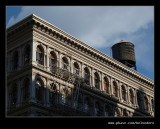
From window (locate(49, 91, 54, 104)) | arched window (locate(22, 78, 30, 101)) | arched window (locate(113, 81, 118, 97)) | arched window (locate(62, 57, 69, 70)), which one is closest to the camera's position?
arched window (locate(22, 78, 30, 101))

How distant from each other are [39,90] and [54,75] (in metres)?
2.62

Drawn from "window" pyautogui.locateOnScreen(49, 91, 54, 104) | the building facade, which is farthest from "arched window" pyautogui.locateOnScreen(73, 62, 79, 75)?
"window" pyautogui.locateOnScreen(49, 91, 54, 104)

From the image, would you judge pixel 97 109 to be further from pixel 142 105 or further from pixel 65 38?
pixel 142 105

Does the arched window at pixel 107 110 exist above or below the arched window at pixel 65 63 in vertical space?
below

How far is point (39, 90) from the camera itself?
3425cm

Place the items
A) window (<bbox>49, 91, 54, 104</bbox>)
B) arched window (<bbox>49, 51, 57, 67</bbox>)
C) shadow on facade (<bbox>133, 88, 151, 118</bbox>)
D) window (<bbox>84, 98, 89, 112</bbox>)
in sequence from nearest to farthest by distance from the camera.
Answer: window (<bbox>49, 91, 54, 104</bbox>), arched window (<bbox>49, 51, 57, 67</bbox>), window (<bbox>84, 98, 89, 112</bbox>), shadow on facade (<bbox>133, 88, 151, 118</bbox>)

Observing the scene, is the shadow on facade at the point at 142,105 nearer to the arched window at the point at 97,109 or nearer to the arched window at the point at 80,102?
the arched window at the point at 97,109

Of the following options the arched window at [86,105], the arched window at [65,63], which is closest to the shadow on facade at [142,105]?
the arched window at [86,105]

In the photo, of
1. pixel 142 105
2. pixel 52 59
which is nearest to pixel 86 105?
pixel 52 59

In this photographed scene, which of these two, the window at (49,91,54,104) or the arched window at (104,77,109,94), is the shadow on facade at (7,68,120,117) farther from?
the arched window at (104,77,109,94)

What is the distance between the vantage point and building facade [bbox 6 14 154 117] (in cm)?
3378

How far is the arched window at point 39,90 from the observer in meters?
33.9

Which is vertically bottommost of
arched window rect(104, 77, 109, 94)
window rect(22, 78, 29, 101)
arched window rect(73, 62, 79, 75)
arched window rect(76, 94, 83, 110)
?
arched window rect(76, 94, 83, 110)
